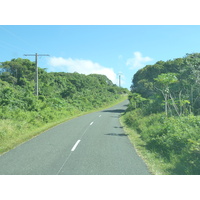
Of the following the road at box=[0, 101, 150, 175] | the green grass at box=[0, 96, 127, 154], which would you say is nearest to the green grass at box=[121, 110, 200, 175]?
the road at box=[0, 101, 150, 175]

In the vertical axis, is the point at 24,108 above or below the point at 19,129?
above

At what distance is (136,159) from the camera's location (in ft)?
25.5

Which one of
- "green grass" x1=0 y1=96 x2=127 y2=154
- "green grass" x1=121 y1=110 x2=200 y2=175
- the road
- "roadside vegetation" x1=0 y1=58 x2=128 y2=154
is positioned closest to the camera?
the road

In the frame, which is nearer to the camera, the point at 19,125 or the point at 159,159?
the point at 159,159

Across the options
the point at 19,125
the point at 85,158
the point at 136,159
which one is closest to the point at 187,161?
the point at 136,159

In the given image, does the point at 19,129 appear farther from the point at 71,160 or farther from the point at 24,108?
the point at 71,160

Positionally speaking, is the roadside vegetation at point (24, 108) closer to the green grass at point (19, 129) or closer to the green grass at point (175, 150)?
the green grass at point (19, 129)

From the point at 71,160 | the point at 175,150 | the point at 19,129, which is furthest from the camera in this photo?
the point at 19,129

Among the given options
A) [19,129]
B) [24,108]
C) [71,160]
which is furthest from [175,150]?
[24,108]

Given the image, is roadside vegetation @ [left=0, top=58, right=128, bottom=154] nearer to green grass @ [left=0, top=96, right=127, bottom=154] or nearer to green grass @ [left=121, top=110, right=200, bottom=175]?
green grass @ [left=0, top=96, right=127, bottom=154]

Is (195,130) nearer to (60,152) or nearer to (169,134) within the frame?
(169,134)

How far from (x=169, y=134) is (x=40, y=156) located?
5.75 meters

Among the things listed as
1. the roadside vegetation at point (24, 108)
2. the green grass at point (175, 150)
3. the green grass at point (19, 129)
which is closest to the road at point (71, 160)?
the green grass at point (175, 150)
